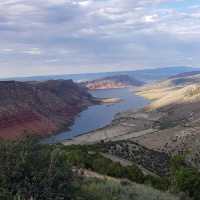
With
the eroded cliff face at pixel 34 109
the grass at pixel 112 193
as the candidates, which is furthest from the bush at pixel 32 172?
the eroded cliff face at pixel 34 109

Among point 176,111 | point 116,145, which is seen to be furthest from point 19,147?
point 176,111

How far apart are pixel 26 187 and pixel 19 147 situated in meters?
1.32

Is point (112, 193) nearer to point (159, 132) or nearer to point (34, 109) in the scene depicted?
point (159, 132)

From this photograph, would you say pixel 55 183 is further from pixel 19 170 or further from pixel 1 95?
pixel 1 95

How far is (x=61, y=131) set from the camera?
112m

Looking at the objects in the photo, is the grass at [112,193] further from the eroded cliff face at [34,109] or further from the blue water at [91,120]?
the blue water at [91,120]

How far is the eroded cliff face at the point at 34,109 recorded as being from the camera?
102 meters

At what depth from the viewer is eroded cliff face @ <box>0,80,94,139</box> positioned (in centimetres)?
10227

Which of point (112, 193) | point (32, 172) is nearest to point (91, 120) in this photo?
point (112, 193)

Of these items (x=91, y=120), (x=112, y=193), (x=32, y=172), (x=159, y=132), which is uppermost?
(x=32, y=172)

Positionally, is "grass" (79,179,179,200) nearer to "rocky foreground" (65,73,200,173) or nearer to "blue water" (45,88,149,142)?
"rocky foreground" (65,73,200,173)

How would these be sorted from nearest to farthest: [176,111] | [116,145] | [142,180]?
[142,180] → [116,145] → [176,111]

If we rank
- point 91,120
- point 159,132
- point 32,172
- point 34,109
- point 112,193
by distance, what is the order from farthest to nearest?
1. point 91,120
2. point 34,109
3. point 159,132
4. point 112,193
5. point 32,172

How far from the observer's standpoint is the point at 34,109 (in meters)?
123
